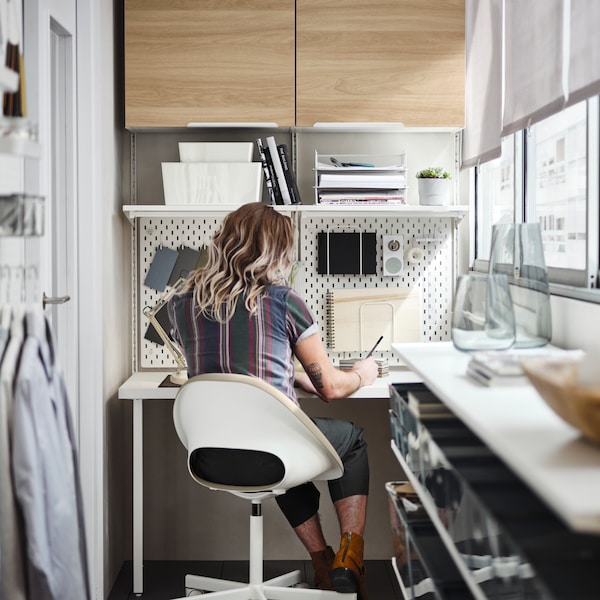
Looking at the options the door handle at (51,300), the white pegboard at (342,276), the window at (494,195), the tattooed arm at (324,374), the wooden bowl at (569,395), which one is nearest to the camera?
the wooden bowl at (569,395)

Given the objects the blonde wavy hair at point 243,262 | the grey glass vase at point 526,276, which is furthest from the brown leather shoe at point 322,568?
the grey glass vase at point 526,276

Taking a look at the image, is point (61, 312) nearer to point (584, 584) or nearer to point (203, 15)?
point (203, 15)

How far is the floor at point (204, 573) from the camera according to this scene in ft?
9.66

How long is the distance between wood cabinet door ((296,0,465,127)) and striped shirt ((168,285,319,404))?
2.78 feet

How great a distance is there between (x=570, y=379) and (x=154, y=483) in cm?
245

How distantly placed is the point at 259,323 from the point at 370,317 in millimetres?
906

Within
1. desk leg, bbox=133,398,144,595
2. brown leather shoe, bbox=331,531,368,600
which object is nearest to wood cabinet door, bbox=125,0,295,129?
desk leg, bbox=133,398,144,595

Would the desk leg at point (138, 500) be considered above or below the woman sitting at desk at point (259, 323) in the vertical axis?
below

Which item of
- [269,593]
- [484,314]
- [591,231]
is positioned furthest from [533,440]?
[269,593]

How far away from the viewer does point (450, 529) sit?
4.72 ft

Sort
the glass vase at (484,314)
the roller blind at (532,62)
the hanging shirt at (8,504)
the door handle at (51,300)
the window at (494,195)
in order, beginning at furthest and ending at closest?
the window at (494,195), the door handle at (51,300), the roller blind at (532,62), the glass vase at (484,314), the hanging shirt at (8,504)

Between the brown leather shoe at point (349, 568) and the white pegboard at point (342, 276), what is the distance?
82 centimetres

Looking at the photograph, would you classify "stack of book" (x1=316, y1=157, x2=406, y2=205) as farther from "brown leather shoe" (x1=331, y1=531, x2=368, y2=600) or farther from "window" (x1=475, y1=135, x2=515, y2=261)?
"brown leather shoe" (x1=331, y1=531, x2=368, y2=600)

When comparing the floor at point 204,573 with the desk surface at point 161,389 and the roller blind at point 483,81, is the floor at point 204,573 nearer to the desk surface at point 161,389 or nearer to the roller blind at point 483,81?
the desk surface at point 161,389
